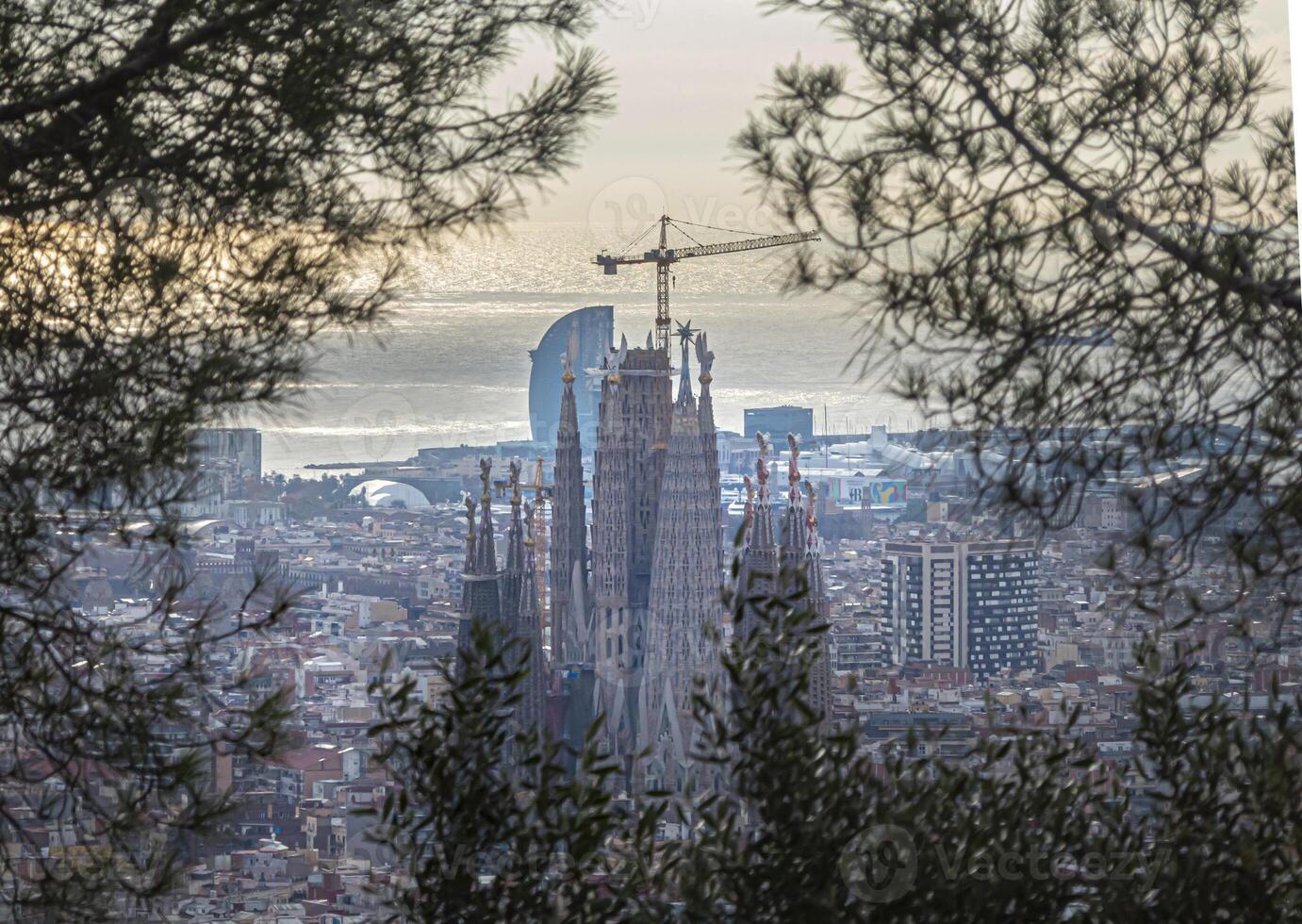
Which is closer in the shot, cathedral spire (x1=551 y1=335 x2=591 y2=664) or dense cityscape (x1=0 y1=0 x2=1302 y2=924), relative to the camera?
dense cityscape (x1=0 y1=0 x2=1302 y2=924)

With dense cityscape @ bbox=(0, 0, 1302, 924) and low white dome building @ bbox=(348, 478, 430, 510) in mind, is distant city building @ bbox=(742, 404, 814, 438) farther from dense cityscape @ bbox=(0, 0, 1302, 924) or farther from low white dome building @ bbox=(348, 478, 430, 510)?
low white dome building @ bbox=(348, 478, 430, 510)

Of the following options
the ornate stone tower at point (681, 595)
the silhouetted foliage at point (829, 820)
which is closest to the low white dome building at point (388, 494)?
the silhouetted foliage at point (829, 820)

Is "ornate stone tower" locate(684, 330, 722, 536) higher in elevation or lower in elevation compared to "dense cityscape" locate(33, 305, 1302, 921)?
higher

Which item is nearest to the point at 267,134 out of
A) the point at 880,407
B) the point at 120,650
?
the point at 120,650

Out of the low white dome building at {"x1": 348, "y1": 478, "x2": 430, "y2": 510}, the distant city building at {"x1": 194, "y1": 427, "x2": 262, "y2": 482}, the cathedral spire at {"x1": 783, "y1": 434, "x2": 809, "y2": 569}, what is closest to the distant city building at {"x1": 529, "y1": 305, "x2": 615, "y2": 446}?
the low white dome building at {"x1": 348, "y1": 478, "x2": 430, "y2": 510}

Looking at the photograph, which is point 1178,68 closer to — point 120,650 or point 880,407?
point 880,407

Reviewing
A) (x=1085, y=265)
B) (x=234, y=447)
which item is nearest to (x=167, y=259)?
(x=234, y=447)

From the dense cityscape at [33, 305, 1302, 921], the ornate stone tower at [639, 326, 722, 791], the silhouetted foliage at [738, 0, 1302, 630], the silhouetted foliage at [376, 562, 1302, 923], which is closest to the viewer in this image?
the silhouetted foliage at [376, 562, 1302, 923]
